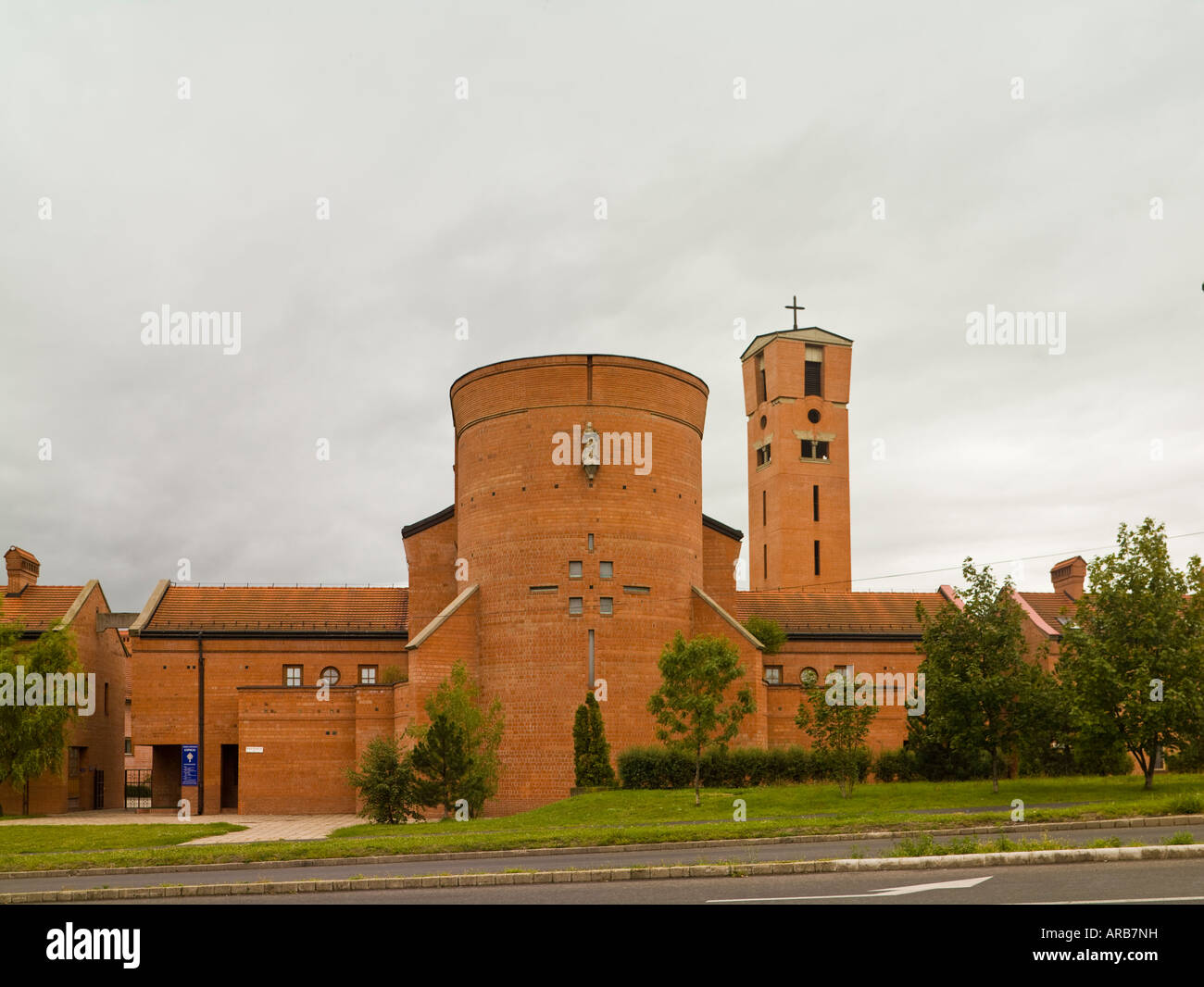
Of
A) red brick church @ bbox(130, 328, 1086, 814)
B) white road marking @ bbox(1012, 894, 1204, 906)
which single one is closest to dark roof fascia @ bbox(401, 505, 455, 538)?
red brick church @ bbox(130, 328, 1086, 814)

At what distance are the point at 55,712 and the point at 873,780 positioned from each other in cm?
2985

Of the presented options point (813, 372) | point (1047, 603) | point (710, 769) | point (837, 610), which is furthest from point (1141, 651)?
point (813, 372)

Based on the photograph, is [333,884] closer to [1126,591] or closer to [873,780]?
[1126,591]

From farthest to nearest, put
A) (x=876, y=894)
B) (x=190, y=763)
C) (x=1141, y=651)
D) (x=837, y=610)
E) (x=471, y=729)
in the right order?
1. (x=837, y=610)
2. (x=190, y=763)
3. (x=471, y=729)
4. (x=1141, y=651)
5. (x=876, y=894)

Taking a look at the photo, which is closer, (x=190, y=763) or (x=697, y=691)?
(x=697, y=691)

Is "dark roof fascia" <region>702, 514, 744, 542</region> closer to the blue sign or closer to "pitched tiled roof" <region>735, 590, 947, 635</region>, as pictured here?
"pitched tiled roof" <region>735, 590, 947, 635</region>

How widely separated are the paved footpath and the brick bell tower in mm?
41305

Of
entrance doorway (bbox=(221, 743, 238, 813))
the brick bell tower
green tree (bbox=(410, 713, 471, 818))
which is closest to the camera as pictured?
green tree (bbox=(410, 713, 471, 818))

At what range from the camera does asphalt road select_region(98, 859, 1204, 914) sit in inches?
448

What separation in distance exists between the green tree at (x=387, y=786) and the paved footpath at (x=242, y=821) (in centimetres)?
166

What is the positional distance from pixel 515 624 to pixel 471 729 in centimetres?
941

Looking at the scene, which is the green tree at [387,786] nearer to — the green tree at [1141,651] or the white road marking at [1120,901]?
the green tree at [1141,651]

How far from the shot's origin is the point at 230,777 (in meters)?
46.1

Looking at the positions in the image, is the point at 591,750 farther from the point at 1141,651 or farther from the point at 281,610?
the point at 1141,651
